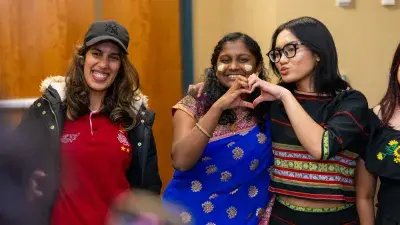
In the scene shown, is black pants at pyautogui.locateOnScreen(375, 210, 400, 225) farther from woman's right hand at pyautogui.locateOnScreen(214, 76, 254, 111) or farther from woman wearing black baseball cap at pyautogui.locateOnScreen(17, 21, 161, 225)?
woman wearing black baseball cap at pyautogui.locateOnScreen(17, 21, 161, 225)

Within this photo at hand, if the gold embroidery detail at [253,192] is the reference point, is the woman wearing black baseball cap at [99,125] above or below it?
above

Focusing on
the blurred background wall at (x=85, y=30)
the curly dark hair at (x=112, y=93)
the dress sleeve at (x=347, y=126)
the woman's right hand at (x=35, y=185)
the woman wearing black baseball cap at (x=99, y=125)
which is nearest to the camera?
the woman's right hand at (x=35, y=185)

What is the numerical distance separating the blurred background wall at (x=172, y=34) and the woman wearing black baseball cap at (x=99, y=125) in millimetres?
632

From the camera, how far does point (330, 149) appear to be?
62.8 inches

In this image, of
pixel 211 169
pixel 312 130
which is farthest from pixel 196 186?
pixel 312 130

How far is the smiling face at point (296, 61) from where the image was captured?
1.72m

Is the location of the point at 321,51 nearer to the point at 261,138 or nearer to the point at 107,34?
the point at 261,138

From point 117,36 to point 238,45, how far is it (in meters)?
0.44

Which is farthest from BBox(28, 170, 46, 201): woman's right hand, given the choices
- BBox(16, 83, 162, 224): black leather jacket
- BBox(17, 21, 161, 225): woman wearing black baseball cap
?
BBox(17, 21, 161, 225): woman wearing black baseball cap

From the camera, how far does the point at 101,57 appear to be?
6.04 ft

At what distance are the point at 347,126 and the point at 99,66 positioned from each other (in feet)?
2.83

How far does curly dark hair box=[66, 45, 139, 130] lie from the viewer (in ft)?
5.93

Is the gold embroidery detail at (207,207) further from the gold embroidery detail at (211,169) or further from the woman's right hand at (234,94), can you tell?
the woman's right hand at (234,94)

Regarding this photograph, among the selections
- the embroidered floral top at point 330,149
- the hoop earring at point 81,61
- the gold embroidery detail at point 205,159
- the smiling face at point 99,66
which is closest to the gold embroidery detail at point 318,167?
the embroidered floral top at point 330,149
